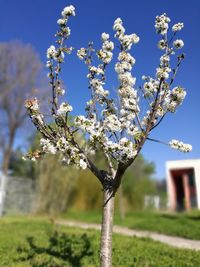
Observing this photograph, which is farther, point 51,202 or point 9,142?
point 9,142

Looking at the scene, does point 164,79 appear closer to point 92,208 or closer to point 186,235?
point 186,235

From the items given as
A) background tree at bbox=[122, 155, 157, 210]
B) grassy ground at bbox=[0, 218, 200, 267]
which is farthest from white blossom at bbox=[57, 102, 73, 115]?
background tree at bbox=[122, 155, 157, 210]

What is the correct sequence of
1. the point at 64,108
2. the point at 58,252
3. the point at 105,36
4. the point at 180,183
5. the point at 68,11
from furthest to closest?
the point at 180,183, the point at 58,252, the point at 105,36, the point at 68,11, the point at 64,108

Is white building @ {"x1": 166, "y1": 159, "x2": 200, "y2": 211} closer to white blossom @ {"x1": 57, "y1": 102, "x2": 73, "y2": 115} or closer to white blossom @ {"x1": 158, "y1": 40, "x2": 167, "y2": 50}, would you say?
white blossom @ {"x1": 158, "y1": 40, "x2": 167, "y2": 50}

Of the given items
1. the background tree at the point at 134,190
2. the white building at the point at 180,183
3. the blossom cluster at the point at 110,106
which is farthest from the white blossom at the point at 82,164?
the white building at the point at 180,183

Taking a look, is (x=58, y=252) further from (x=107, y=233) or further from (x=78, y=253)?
(x=107, y=233)

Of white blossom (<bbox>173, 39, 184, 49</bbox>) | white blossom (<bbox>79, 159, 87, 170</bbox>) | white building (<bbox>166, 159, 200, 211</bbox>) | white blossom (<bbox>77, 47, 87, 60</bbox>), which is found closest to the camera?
white blossom (<bbox>79, 159, 87, 170</bbox>)

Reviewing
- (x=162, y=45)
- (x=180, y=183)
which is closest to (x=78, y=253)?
(x=162, y=45)

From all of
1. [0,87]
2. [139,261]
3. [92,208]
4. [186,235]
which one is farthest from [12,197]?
[139,261]
